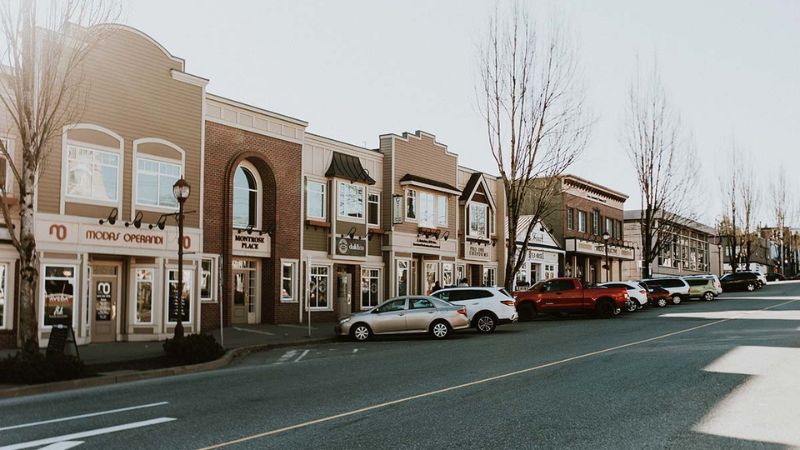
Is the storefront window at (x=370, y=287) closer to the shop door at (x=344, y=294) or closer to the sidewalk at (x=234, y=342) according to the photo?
the shop door at (x=344, y=294)

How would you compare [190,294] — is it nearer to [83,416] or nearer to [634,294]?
[83,416]

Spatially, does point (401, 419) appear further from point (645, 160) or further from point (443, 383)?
point (645, 160)

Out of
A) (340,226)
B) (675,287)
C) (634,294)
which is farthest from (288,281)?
(675,287)

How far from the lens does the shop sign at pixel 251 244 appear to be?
27.1m

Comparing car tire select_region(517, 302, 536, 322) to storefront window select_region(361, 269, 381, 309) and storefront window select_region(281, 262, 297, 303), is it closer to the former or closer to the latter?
storefront window select_region(361, 269, 381, 309)

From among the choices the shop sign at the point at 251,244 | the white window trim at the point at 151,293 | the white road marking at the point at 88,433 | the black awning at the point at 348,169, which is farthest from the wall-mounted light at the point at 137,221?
the white road marking at the point at 88,433

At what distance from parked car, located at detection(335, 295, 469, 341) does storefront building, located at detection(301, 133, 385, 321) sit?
6.55 m

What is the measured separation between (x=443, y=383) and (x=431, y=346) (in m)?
7.67

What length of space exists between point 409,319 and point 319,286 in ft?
27.6

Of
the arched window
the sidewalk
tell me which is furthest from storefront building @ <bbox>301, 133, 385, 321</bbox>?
the sidewalk

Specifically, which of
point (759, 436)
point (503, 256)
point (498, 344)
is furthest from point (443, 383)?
point (503, 256)

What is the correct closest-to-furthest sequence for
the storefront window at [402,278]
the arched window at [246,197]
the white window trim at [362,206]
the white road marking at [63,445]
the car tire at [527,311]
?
the white road marking at [63,445] → the arched window at [246,197] → the white window trim at [362,206] → the car tire at [527,311] → the storefront window at [402,278]

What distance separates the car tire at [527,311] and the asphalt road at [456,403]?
563 inches

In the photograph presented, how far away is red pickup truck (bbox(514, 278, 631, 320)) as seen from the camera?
A: 31.8 metres
